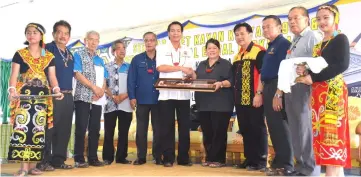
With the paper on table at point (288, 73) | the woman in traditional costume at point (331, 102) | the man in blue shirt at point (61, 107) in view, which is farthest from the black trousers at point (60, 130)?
the woman in traditional costume at point (331, 102)

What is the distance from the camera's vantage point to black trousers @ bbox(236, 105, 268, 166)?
3248 millimetres

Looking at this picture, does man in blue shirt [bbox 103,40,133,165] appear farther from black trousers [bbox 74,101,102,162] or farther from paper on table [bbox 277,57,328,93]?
paper on table [bbox 277,57,328,93]

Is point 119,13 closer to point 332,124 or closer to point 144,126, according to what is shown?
point 144,126

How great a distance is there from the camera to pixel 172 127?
3596 millimetres

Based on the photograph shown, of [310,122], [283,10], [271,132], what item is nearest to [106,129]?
[271,132]

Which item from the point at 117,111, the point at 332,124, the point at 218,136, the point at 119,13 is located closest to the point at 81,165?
the point at 117,111

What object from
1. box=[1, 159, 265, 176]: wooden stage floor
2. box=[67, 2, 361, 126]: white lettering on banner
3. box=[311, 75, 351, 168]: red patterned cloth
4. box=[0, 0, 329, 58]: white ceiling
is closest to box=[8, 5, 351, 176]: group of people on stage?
box=[311, 75, 351, 168]: red patterned cloth

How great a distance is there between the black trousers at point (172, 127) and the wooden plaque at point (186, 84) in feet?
0.73

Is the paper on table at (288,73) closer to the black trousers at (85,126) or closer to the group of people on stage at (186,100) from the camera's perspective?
the group of people on stage at (186,100)

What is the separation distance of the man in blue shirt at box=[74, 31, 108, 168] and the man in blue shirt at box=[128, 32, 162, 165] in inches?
12.8

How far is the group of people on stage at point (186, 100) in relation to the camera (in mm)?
2369

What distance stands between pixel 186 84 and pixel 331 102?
141 cm

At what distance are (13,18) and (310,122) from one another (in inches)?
234

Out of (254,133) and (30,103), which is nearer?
(30,103)
